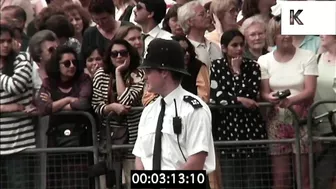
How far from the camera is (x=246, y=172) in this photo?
37.9ft

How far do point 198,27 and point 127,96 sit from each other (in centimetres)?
112

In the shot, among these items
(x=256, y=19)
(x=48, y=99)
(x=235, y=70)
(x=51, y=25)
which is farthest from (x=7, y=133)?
(x=256, y=19)

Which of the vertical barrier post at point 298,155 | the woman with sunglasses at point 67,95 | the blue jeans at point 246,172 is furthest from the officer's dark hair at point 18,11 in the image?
the vertical barrier post at point 298,155

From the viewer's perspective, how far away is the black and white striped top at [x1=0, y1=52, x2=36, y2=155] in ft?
36.8

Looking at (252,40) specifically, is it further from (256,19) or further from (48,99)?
(48,99)

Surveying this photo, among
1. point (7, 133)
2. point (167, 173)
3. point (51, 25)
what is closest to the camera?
point (167, 173)

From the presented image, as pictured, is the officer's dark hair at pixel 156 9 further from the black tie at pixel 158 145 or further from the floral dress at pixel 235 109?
the black tie at pixel 158 145

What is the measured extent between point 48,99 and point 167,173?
237 cm

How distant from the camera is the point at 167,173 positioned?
363 inches

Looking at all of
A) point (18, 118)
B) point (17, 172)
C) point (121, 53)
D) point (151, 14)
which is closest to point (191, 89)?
point (121, 53)

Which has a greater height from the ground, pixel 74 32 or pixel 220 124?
pixel 74 32

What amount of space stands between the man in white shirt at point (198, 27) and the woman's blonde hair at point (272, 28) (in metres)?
0.53

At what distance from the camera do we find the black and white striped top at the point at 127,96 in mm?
11414

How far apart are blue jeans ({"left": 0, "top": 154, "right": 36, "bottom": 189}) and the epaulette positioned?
2.59 metres
